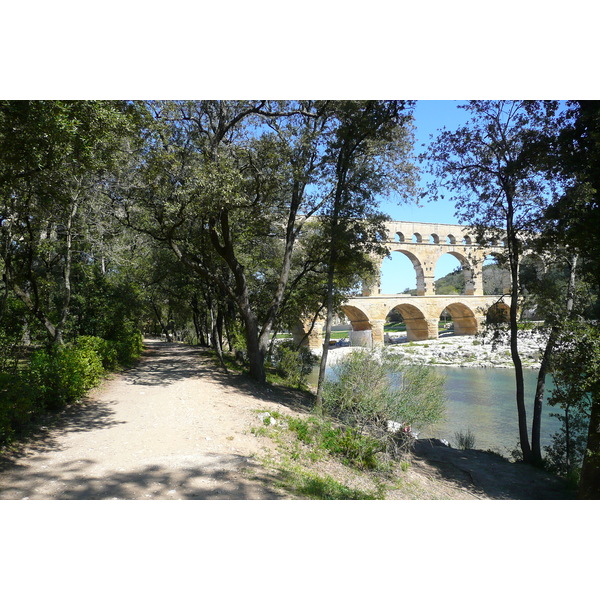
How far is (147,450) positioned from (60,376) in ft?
6.59

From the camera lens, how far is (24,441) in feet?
13.0

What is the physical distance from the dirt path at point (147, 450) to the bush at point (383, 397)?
3.60 feet

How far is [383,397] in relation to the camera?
5836mm

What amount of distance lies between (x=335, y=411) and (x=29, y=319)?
213 inches

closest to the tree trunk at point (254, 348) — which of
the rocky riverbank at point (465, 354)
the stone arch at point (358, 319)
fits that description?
the rocky riverbank at point (465, 354)

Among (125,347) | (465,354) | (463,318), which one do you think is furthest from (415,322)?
(125,347)

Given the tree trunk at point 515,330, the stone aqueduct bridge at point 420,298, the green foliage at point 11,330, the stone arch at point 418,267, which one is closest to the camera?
the green foliage at point 11,330

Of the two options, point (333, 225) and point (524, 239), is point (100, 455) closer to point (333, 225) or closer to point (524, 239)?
point (333, 225)

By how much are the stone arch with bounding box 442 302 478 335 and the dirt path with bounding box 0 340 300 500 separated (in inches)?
963

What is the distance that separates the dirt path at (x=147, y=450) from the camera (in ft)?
10.1

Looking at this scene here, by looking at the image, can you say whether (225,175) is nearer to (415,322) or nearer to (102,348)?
(102,348)

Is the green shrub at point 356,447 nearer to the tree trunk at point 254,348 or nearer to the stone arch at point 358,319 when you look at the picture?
the tree trunk at point 254,348

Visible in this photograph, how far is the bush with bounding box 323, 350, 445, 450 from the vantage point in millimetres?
5609

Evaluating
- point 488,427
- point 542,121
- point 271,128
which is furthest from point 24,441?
point 488,427
